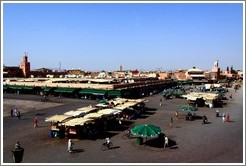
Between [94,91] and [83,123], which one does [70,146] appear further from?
[94,91]

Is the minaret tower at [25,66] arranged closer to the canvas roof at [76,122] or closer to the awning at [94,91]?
the awning at [94,91]

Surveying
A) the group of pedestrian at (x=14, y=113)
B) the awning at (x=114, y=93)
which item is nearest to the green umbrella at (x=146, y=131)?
the group of pedestrian at (x=14, y=113)

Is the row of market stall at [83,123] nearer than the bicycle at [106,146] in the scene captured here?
No

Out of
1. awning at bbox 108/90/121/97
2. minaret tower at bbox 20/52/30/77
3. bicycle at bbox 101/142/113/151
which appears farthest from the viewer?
minaret tower at bbox 20/52/30/77

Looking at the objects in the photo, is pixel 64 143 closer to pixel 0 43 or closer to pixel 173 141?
pixel 173 141

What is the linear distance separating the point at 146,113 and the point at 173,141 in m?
14.8

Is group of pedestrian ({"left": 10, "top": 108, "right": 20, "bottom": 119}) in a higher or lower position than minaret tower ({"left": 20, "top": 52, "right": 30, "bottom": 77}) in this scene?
lower

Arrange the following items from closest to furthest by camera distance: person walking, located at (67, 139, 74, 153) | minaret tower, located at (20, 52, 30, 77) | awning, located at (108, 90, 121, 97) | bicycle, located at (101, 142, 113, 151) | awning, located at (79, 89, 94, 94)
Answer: person walking, located at (67, 139, 74, 153), bicycle, located at (101, 142, 113, 151), awning, located at (108, 90, 121, 97), awning, located at (79, 89, 94, 94), minaret tower, located at (20, 52, 30, 77)

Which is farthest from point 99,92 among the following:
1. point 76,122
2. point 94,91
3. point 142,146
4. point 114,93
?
point 142,146

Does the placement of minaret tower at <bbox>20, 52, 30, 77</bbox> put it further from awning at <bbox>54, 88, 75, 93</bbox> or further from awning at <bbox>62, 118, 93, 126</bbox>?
awning at <bbox>62, 118, 93, 126</bbox>

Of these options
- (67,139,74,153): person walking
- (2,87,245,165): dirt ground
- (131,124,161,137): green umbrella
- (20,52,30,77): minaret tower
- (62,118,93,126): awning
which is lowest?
(2,87,245,165): dirt ground

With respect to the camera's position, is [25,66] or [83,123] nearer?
[83,123]

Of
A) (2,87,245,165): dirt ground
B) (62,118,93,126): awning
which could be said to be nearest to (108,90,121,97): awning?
(2,87,245,165): dirt ground

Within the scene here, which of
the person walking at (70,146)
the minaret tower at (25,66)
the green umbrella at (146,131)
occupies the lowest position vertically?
the person walking at (70,146)
